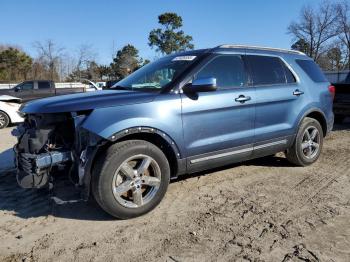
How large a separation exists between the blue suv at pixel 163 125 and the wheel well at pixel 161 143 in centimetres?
1

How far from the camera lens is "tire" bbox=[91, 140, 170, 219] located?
3.99m

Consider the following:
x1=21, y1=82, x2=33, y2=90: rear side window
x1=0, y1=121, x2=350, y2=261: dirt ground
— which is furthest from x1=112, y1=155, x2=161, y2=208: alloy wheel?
x1=21, y1=82, x2=33, y2=90: rear side window

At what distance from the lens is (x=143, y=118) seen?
421cm

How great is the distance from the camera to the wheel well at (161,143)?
4327 mm

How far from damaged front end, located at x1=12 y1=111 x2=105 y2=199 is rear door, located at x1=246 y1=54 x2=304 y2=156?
2.37m

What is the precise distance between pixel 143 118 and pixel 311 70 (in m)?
3.38

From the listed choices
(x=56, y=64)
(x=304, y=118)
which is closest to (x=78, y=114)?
(x=304, y=118)

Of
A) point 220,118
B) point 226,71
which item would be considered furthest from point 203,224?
point 226,71

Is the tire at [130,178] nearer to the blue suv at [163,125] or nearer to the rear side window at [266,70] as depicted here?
the blue suv at [163,125]

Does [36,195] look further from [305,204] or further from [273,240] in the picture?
[305,204]

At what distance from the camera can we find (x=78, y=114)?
4.05 m

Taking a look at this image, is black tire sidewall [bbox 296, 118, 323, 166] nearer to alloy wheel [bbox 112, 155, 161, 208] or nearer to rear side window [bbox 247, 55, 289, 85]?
rear side window [bbox 247, 55, 289, 85]

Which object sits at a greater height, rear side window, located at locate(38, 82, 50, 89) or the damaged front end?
rear side window, located at locate(38, 82, 50, 89)

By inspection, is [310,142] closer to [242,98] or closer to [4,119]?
[242,98]
